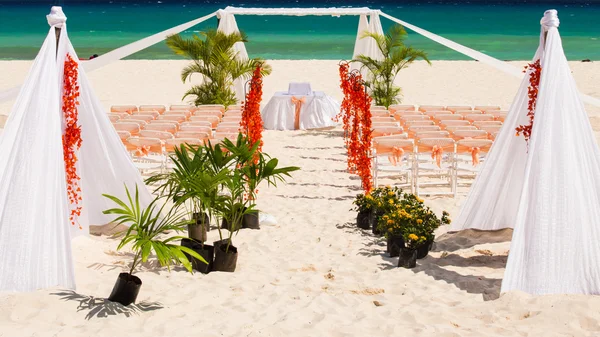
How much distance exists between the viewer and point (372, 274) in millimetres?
6879

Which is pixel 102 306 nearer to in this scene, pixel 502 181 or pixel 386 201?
pixel 386 201

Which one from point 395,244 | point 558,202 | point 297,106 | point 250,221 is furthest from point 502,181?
point 297,106

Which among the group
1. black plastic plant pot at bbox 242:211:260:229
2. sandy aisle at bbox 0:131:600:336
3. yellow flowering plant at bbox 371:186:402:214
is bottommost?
sandy aisle at bbox 0:131:600:336

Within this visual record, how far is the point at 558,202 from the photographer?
609cm

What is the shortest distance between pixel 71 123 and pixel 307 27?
5555cm

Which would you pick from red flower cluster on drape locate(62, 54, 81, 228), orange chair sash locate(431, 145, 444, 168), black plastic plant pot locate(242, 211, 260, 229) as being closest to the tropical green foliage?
red flower cluster on drape locate(62, 54, 81, 228)

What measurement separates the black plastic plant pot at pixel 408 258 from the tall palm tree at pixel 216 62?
9487 mm

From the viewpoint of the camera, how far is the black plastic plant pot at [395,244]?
732 cm

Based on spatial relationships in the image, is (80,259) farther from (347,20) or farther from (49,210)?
(347,20)

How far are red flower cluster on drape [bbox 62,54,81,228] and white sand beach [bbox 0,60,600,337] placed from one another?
726 mm

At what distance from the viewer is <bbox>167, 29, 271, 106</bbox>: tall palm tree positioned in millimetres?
16422

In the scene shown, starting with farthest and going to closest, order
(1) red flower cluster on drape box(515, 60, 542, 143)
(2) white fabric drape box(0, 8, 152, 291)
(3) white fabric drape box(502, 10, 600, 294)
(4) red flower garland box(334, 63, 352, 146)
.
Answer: (4) red flower garland box(334, 63, 352, 146) < (1) red flower cluster on drape box(515, 60, 542, 143) < (3) white fabric drape box(502, 10, 600, 294) < (2) white fabric drape box(0, 8, 152, 291)

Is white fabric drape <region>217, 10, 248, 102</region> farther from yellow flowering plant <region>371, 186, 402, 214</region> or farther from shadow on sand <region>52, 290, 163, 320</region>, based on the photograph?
shadow on sand <region>52, 290, 163, 320</region>

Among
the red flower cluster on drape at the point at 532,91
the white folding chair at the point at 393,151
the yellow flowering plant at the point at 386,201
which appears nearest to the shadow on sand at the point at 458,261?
the yellow flowering plant at the point at 386,201
